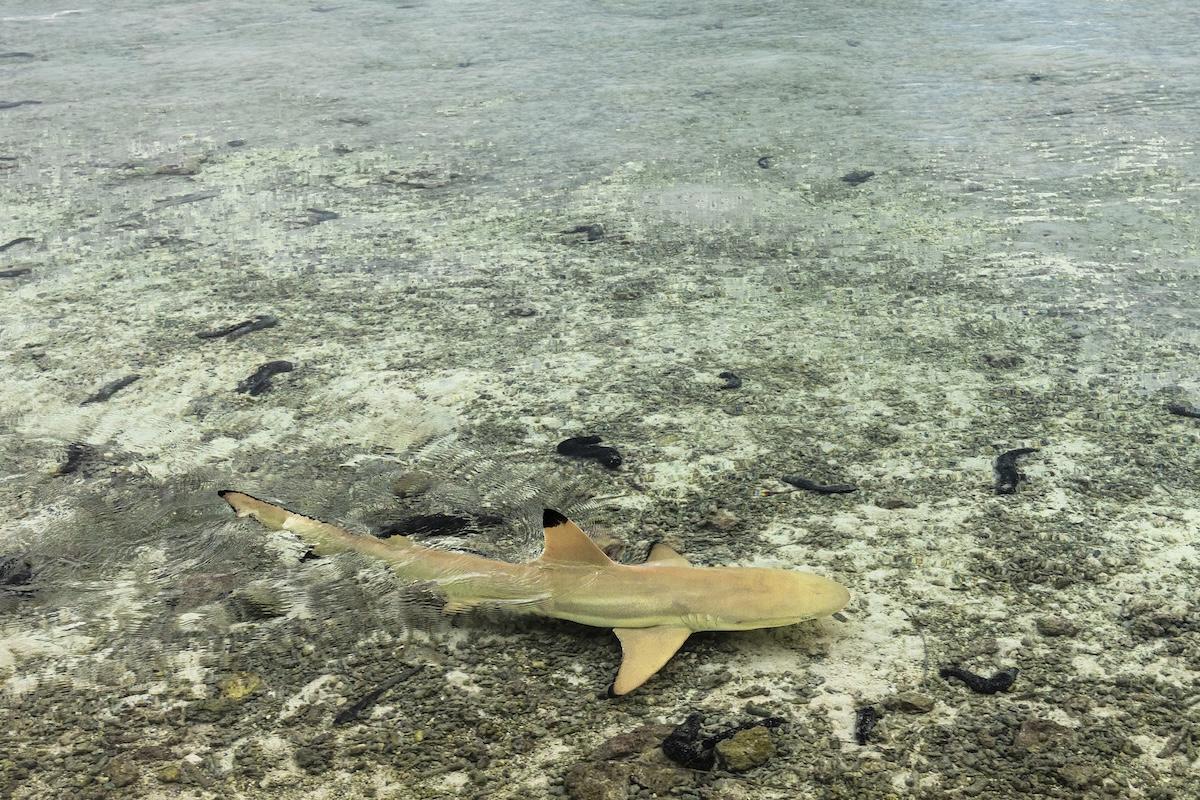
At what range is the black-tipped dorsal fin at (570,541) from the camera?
6.52ft

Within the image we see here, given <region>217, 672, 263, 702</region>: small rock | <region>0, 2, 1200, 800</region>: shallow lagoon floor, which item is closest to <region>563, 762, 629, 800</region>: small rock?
<region>0, 2, 1200, 800</region>: shallow lagoon floor

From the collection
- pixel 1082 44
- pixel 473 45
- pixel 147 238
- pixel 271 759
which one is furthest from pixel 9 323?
pixel 1082 44

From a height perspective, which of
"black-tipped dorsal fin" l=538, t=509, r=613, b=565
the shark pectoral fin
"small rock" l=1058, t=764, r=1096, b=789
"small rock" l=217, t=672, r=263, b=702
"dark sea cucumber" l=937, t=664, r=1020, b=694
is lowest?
"small rock" l=1058, t=764, r=1096, b=789

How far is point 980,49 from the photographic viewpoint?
21.9 ft

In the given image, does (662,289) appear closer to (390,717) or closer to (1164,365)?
(1164,365)

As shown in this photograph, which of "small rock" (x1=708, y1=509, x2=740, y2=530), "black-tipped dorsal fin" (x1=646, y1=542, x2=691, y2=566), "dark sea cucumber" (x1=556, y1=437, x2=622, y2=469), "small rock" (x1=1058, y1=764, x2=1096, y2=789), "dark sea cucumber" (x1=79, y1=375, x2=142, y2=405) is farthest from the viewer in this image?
"dark sea cucumber" (x1=79, y1=375, x2=142, y2=405)

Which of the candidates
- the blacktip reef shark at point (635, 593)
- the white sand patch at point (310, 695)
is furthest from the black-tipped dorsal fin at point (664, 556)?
the white sand patch at point (310, 695)

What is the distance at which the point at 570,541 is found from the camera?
199cm

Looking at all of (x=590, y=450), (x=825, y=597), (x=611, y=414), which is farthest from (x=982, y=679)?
(x=611, y=414)

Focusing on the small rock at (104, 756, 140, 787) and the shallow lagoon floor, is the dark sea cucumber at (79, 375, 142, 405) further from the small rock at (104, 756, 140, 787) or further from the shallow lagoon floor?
the small rock at (104, 756, 140, 787)

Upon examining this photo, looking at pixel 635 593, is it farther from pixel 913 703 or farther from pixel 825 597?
pixel 913 703

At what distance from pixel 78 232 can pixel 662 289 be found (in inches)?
96.1

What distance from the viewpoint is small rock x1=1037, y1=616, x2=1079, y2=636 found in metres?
1.98

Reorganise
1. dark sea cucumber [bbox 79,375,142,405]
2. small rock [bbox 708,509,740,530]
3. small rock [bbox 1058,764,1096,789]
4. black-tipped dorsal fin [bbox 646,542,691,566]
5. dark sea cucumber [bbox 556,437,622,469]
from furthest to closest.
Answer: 1. dark sea cucumber [bbox 79,375,142,405]
2. dark sea cucumber [bbox 556,437,622,469]
3. small rock [bbox 708,509,740,530]
4. black-tipped dorsal fin [bbox 646,542,691,566]
5. small rock [bbox 1058,764,1096,789]
